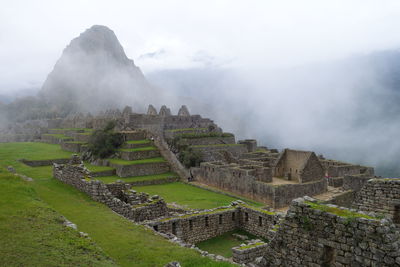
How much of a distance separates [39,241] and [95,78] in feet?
455

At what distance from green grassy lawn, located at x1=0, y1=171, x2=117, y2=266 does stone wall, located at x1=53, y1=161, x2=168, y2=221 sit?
98.0 inches

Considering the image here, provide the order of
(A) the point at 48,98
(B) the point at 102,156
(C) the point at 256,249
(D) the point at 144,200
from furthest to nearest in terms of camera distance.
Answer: (A) the point at 48,98 < (B) the point at 102,156 < (D) the point at 144,200 < (C) the point at 256,249

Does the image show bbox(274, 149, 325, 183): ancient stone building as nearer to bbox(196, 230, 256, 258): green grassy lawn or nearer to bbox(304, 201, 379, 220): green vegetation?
bbox(196, 230, 256, 258): green grassy lawn

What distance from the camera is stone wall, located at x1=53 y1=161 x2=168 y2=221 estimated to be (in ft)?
35.9

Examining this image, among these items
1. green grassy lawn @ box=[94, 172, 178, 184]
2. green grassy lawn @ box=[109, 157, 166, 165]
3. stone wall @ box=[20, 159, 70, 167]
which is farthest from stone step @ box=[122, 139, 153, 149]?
stone wall @ box=[20, 159, 70, 167]

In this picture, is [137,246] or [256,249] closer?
[137,246]

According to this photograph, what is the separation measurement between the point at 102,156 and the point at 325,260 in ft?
95.1

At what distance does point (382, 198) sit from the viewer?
20.3 feet

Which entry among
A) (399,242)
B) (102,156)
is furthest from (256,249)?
(102,156)

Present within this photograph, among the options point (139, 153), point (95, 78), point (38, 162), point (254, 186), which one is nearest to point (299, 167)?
point (254, 186)

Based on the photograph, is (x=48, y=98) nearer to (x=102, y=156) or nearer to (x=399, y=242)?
(x=102, y=156)

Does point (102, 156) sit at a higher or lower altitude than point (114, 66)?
lower

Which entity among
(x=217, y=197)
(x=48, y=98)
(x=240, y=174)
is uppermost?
(x=48, y=98)

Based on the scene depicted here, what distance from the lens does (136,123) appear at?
1503 inches
